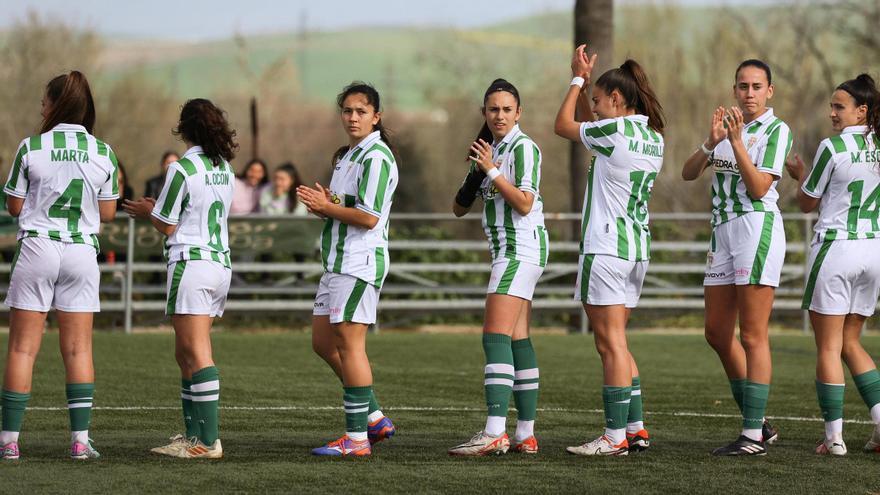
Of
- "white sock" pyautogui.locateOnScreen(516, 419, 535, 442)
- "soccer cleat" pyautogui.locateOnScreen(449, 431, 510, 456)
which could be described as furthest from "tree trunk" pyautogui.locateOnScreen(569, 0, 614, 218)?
"soccer cleat" pyautogui.locateOnScreen(449, 431, 510, 456)

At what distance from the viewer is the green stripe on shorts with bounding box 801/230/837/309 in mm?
7918

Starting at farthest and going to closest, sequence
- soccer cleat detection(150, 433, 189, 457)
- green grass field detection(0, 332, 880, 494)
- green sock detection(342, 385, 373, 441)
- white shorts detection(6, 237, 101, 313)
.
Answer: green sock detection(342, 385, 373, 441) → soccer cleat detection(150, 433, 189, 457) → white shorts detection(6, 237, 101, 313) → green grass field detection(0, 332, 880, 494)

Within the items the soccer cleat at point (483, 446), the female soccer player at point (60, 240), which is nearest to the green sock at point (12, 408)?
the female soccer player at point (60, 240)

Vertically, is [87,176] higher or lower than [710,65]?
lower

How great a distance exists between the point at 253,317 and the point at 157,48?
472 ft

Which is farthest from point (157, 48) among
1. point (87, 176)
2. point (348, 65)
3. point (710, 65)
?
point (87, 176)

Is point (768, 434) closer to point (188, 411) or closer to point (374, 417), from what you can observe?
point (374, 417)

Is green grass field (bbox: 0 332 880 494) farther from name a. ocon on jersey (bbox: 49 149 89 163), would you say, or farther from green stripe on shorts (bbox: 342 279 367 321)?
name a. ocon on jersey (bbox: 49 149 89 163)

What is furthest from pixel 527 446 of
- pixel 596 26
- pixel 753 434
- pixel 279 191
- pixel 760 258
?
pixel 596 26

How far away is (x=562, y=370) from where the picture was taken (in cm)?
1311

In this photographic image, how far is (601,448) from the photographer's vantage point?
770 centimetres

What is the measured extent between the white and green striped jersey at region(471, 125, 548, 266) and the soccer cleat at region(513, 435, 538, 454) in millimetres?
1015

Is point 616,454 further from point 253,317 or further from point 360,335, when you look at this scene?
point 253,317

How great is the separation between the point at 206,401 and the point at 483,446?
155 centimetres
